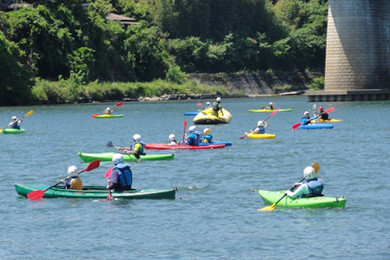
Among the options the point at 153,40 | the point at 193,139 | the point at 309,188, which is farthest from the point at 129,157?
the point at 153,40

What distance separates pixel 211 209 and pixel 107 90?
70.3m

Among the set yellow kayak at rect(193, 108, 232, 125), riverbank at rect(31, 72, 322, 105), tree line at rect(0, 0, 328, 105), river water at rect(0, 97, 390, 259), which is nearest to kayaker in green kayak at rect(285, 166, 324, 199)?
river water at rect(0, 97, 390, 259)

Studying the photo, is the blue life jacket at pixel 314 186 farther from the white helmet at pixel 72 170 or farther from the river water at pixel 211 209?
the white helmet at pixel 72 170

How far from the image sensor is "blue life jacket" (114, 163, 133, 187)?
23.6 meters

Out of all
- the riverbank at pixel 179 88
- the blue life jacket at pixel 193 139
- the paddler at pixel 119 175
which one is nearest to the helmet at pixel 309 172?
the paddler at pixel 119 175

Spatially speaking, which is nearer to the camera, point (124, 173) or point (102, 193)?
point (124, 173)

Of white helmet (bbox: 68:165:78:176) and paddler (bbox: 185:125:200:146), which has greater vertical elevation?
white helmet (bbox: 68:165:78:176)

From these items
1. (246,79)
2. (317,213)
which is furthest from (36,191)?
(246,79)

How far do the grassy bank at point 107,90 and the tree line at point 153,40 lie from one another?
1.14 meters

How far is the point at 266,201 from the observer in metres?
23.4

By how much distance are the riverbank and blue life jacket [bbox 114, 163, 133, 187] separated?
61.0m

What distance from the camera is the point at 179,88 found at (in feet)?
341

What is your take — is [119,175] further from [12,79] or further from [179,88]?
[179,88]

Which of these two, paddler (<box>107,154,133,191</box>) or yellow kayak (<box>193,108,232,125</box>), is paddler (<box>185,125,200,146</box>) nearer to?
paddler (<box>107,154,133,191</box>)
